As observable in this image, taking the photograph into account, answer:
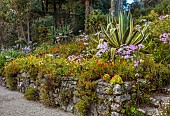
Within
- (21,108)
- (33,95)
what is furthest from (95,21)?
(21,108)

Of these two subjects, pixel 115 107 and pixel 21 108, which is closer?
pixel 115 107

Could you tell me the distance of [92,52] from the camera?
7148 millimetres

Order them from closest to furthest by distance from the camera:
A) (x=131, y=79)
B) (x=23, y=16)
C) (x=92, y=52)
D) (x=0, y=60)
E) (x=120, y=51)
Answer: (x=131, y=79)
(x=120, y=51)
(x=92, y=52)
(x=0, y=60)
(x=23, y=16)

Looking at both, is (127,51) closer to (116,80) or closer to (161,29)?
(116,80)

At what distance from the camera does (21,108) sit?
19.6 feet

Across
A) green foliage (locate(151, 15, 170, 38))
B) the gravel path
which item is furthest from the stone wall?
green foliage (locate(151, 15, 170, 38))

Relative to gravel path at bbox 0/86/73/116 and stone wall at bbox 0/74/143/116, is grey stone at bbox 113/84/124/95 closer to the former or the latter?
stone wall at bbox 0/74/143/116

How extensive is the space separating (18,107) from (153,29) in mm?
3812

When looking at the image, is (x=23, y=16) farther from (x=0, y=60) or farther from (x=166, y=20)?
(x=166, y=20)

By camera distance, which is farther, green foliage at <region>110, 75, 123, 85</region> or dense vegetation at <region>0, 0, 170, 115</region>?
dense vegetation at <region>0, 0, 170, 115</region>

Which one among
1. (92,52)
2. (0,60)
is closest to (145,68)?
(92,52)

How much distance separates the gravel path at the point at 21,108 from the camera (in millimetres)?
5496

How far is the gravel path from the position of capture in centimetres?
550

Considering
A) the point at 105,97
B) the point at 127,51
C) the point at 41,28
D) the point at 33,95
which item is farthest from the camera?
the point at 41,28
